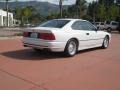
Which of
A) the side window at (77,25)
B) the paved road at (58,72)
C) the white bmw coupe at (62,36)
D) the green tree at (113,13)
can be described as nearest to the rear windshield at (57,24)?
the white bmw coupe at (62,36)

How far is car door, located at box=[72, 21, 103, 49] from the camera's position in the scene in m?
9.63

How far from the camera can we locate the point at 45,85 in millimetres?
5629

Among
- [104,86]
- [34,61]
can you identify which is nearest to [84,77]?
[104,86]

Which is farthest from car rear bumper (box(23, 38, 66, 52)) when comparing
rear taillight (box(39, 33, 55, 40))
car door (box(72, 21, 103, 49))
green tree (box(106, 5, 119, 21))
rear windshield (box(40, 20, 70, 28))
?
green tree (box(106, 5, 119, 21))

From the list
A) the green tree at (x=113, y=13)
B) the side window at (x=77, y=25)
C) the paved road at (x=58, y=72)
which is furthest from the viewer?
the green tree at (x=113, y=13)

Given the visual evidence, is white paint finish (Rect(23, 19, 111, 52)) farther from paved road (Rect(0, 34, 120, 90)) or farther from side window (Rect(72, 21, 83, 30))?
paved road (Rect(0, 34, 120, 90))

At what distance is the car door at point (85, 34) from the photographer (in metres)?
9.63

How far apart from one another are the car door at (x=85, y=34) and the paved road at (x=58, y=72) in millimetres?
862

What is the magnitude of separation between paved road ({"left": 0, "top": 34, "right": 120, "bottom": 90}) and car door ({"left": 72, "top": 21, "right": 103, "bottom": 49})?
86 centimetres

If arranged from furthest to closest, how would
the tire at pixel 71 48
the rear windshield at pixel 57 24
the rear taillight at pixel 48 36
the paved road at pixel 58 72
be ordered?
the rear windshield at pixel 57 24 < the tire at pixel 71 48 < the rear taillight at pixel 48 36 < the paved road at pixel 58 72

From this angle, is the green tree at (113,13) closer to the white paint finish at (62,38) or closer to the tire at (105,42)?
the tire at (105,42)

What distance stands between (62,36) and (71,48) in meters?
0.80

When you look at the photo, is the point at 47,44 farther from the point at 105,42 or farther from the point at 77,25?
the point at 105,42

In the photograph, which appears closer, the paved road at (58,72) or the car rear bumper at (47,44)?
the paved road at (58,72)
